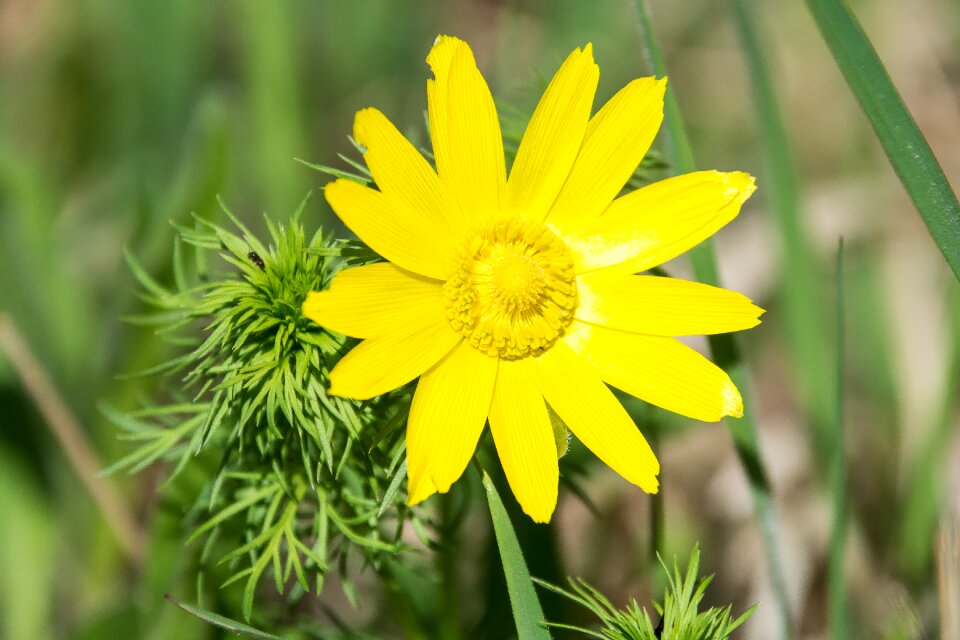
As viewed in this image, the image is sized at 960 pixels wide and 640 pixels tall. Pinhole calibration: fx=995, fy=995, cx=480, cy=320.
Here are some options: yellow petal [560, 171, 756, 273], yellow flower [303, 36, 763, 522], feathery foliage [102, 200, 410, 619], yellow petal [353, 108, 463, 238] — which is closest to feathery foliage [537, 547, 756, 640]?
yellow flower [303, 36, 763, 522]

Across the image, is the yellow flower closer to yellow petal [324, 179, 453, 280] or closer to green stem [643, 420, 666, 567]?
yellow petal [324, 179, 453, 280]

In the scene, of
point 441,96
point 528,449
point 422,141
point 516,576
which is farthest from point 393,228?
point 422,141

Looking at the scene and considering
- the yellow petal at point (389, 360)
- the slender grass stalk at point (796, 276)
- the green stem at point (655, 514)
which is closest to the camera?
the yellow petal at point (389, 360)

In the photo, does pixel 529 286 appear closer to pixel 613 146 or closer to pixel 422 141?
pixel 613 146

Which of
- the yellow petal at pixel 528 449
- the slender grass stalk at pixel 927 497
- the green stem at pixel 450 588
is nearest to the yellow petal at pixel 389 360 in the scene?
the yellow petal at pixel 528 449

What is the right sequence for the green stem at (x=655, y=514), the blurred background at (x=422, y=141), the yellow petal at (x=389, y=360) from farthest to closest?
1. the blurred background at (x=422, y=141)
2. the green stem at (x=655, y=514)
3. the yellow petal at (x=389, y=360)

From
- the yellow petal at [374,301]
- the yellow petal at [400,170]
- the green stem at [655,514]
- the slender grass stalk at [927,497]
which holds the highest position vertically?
the yellow petal at [400,170]

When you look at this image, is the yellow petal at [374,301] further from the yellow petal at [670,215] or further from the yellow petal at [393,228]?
the yellow petal at [670,215]
